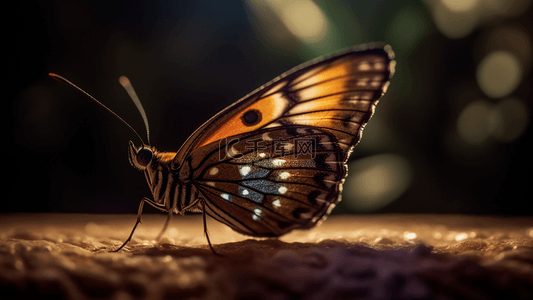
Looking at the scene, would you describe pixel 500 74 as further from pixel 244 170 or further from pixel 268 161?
pixel 244 170

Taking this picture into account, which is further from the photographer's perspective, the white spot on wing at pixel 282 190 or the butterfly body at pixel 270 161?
the white spot on wing at pixel 282 190

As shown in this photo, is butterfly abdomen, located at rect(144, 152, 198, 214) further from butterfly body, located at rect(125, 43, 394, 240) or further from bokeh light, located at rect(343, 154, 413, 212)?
bokeh light, located at rect(343, 154, 413, 212)

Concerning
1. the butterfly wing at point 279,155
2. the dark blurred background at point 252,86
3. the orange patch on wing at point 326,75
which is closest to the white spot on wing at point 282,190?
the butterfly wing at point 279,155

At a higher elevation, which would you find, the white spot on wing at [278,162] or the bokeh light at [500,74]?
the bokeh light at [500,74]

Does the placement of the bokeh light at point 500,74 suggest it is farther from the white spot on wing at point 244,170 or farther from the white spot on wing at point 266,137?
the white spot on wing at point 244,170

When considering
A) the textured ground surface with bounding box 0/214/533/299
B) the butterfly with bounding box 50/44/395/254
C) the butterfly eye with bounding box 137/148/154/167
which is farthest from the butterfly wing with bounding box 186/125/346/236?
the textured ground surface with bounding box 0/214/533/299

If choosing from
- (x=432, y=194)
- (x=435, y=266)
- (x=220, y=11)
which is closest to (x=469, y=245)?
→ (x=435, y=266)

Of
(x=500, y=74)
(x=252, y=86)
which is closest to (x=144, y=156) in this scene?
(x=252, y=86)
